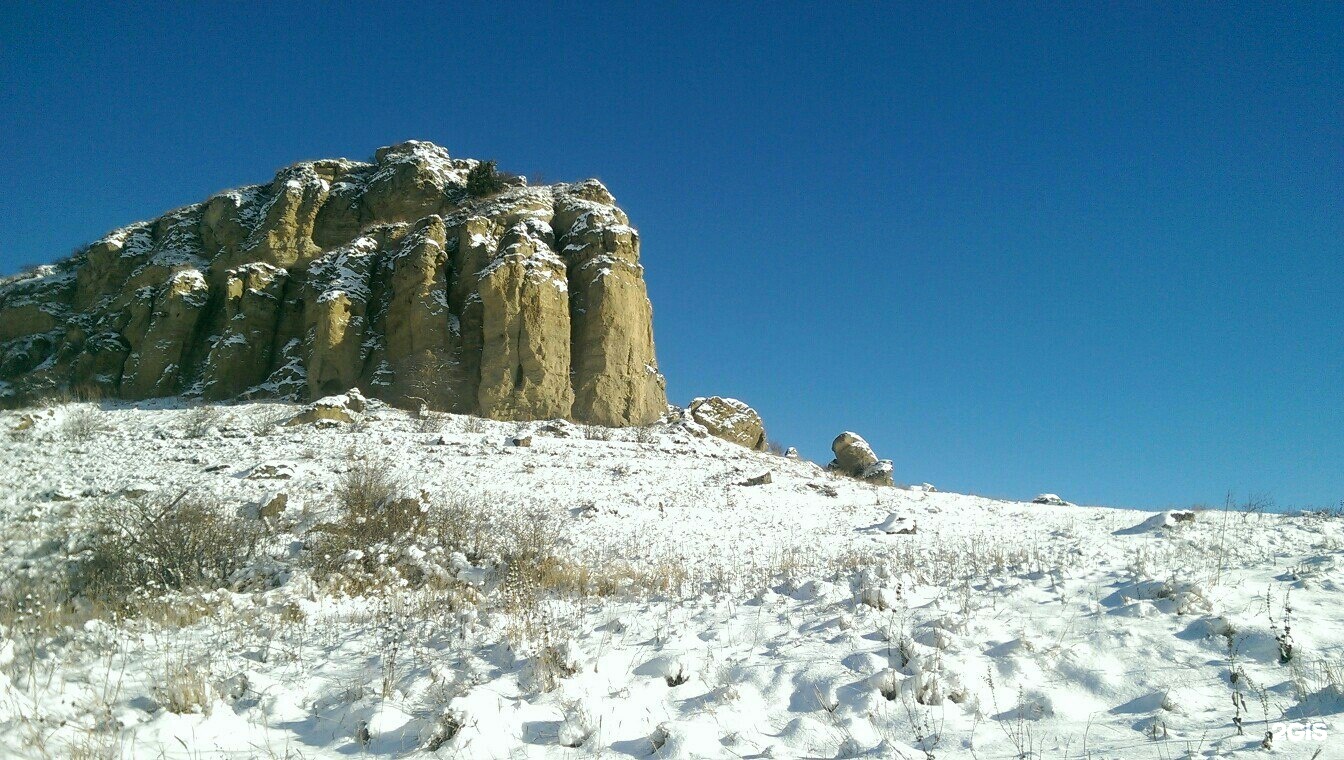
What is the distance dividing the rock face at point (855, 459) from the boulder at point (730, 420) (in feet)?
12.4

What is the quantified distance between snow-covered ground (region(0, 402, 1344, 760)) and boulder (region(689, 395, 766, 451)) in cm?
1831

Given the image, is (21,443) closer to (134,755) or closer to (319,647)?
(319,647)

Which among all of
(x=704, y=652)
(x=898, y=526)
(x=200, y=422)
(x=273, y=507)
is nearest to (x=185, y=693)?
(x=704, y=652)

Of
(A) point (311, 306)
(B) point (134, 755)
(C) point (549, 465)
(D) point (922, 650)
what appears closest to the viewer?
(B) point (134, 755)

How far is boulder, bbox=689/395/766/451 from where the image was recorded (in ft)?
94.3

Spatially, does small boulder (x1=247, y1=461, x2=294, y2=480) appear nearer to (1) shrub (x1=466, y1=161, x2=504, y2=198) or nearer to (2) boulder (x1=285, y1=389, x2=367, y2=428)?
(2) boulder (x1=285, y1=389, x2=367, y2=428)

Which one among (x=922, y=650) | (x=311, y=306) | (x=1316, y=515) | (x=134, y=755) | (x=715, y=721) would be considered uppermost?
(x=311, y=306)

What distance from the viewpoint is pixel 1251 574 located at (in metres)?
5.90

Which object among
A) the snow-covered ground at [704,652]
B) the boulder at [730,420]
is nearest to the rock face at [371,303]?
the boulder at [730,420]

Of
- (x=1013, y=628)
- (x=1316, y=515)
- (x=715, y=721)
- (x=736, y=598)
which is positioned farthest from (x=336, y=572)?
(x=1316, y=515)

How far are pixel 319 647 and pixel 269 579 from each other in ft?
7.43

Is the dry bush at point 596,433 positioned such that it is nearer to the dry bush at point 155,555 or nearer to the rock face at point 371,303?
the rock face at point 371,303

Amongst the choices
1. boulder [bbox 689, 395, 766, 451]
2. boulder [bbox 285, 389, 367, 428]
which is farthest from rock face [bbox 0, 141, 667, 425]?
boulder [bbox 285, 389, 367, 428]

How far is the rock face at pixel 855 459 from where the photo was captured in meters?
29.4
